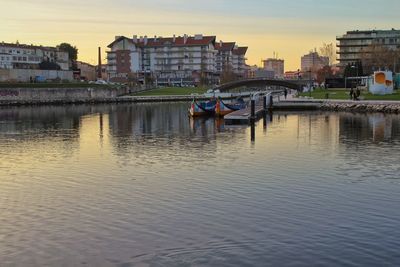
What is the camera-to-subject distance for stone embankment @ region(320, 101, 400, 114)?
224 ft

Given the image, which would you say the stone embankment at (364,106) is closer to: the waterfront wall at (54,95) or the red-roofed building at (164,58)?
the waterfront wall at (54,95)

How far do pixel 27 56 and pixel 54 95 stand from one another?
61898 mm

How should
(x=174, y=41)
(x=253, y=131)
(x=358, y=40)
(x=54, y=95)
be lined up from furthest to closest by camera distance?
(x=174, y=41) < (x=358, y=40) < (x=54, y=95) < (x=253, y=131)

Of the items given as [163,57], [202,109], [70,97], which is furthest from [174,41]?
[202,109]

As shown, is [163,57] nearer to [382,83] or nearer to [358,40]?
[358,40]

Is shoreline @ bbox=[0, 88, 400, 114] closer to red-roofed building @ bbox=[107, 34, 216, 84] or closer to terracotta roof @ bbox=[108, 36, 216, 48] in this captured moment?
red-roofed building @ bbox=[107, 34, 216, 84]

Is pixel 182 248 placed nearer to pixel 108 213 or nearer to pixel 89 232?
pixel 89 232

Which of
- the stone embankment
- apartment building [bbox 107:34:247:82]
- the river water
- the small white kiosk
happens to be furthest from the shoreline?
the river water

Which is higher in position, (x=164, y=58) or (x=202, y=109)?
(x=164, y=58)

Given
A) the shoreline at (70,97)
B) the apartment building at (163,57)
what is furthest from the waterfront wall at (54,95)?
the apartment building at (163,57)

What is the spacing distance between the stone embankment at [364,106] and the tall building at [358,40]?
113657 millimetres

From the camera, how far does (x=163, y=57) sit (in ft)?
642

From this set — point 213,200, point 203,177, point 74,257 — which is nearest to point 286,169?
point 203,177

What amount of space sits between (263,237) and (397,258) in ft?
13.3
